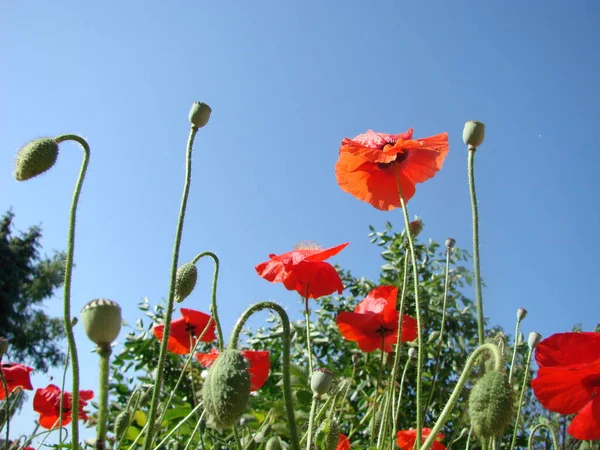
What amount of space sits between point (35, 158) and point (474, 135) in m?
0.86

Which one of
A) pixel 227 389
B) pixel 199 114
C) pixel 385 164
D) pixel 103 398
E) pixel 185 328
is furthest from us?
pixel 185 328

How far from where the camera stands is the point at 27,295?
922 inches

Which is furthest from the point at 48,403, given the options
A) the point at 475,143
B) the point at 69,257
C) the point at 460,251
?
the point at 460,251

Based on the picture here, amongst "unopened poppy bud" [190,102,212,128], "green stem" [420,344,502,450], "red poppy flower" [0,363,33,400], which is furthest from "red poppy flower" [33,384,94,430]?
"green stem" [420,344,502,450]

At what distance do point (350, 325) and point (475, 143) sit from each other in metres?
Result: 0.75

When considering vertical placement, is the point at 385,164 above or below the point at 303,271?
above

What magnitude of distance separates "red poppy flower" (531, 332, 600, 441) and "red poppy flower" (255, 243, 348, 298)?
1.84 ft

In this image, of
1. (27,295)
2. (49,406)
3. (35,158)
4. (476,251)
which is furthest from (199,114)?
(27,295)

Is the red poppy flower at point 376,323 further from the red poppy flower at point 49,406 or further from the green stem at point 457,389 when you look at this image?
the red poppy flower at point 49,406

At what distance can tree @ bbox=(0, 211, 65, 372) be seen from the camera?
62.2 ft

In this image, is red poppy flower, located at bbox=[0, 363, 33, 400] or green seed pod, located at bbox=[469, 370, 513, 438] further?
red poppy flower, located at bbox=[0, 363, 33, 400]

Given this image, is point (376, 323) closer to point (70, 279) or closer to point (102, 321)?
point (70, 279)

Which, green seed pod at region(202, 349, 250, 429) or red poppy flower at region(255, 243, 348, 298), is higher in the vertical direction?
red poppy flower at region(255, 243, 348, 298)

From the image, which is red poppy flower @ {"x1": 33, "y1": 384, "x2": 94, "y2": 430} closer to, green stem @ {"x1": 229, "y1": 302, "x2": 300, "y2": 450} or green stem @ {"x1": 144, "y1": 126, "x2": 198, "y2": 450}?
green stem @ {"x1": 144, "y1": 126, "x2": 198, "y2": 450}
